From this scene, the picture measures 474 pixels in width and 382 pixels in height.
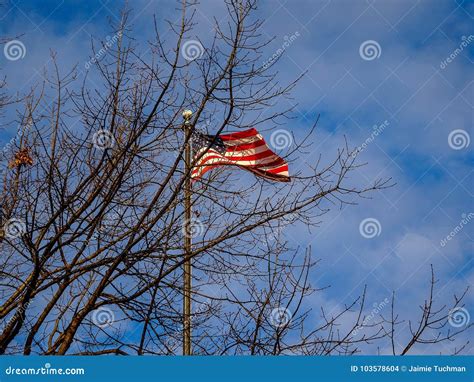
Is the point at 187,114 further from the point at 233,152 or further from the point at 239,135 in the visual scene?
the point at 233,152

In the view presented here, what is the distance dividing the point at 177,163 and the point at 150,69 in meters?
0.84

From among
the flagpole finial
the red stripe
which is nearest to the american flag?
the red stripe

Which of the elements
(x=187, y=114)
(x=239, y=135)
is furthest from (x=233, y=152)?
(x=187, y=114)

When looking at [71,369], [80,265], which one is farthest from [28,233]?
[71,369]

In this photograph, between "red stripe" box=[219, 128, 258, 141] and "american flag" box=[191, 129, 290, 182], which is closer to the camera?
"american flag" box=[191, 129, 290, 182]

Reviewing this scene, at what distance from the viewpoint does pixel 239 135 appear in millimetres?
5859

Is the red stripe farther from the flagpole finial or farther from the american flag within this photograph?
the flagpole finial

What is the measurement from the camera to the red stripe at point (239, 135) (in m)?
5.68

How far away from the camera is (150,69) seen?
5.38 metres

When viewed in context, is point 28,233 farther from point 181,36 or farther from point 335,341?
point 335,341

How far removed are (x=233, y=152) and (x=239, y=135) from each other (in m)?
0.34

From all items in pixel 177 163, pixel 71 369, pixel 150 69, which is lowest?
pixel 71 369

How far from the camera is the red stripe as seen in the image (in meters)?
5.68

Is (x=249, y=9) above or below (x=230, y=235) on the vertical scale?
above
